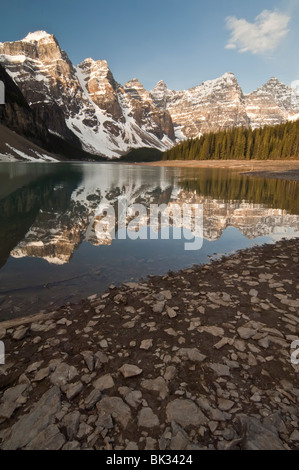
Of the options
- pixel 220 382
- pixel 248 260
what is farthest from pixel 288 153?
pixel 220 382

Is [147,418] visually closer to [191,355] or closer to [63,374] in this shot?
[191,355]

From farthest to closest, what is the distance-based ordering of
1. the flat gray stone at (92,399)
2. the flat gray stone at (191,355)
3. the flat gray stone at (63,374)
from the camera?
the flat gray stone at (191,355), the flat gray stone at (63,374), the flat gray stone at (92,399)

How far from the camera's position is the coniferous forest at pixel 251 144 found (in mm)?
108812

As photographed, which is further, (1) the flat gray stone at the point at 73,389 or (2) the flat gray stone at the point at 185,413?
(1) the flat gray stone at the point at 73,389

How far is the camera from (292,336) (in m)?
5.21

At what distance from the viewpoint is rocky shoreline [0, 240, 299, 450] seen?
321cm

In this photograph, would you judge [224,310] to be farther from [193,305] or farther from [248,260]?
[248,260]

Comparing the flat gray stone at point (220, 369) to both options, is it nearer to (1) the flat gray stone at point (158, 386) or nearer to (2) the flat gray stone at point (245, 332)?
(1) the flat gray stone at point (158, 386)

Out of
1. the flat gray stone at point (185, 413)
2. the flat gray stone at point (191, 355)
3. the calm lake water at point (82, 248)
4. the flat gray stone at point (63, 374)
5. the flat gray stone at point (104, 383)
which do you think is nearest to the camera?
the flat gray stone at point (185, 413)

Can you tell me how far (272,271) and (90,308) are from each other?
21.2ft

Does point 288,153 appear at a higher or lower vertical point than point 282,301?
higher

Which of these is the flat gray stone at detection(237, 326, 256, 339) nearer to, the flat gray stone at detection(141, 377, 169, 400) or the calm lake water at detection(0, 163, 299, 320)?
the flat gray stone at detection(141, 377, 169, 400)

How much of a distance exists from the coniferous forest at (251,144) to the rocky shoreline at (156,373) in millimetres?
118653

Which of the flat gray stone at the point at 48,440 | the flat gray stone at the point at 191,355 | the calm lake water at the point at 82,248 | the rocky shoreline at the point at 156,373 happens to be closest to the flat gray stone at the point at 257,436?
the rocky shoreline at the point at 156,373
